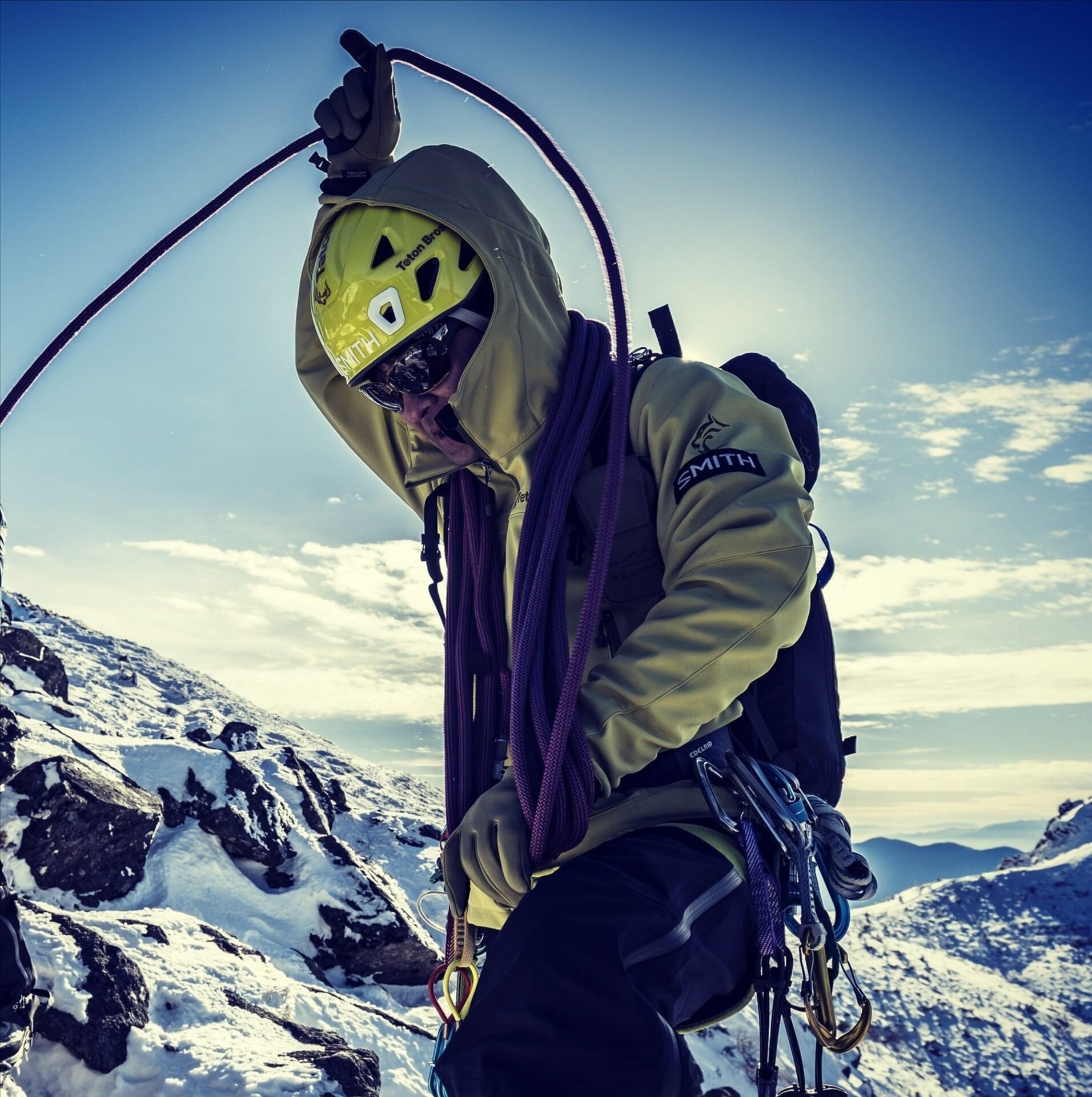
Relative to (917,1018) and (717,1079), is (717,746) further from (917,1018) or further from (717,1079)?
(917,1018)

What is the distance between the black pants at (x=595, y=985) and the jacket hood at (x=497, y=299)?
1.24m

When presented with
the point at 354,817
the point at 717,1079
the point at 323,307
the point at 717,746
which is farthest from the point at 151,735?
the point at 717,746

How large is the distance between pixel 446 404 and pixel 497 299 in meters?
0.37

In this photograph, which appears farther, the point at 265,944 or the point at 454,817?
the point at 265,944

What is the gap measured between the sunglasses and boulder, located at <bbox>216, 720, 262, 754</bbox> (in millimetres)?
6691

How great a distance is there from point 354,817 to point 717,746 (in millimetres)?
7313

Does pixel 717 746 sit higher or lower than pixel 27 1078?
higher

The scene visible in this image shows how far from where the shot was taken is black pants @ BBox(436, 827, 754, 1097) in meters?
1.62

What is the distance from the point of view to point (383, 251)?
2.84m

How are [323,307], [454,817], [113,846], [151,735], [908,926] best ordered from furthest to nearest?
[908,926]
[151,735]
[113,846]
[323,307]
[454,817]

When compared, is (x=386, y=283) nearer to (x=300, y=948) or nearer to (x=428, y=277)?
(x=428, y=277)

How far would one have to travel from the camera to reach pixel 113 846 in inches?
222

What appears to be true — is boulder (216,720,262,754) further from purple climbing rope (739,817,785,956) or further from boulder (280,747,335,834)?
purple climbing rope (739,817,785,956)

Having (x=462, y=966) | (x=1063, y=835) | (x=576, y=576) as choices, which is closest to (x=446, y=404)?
(x=576, y=576)
